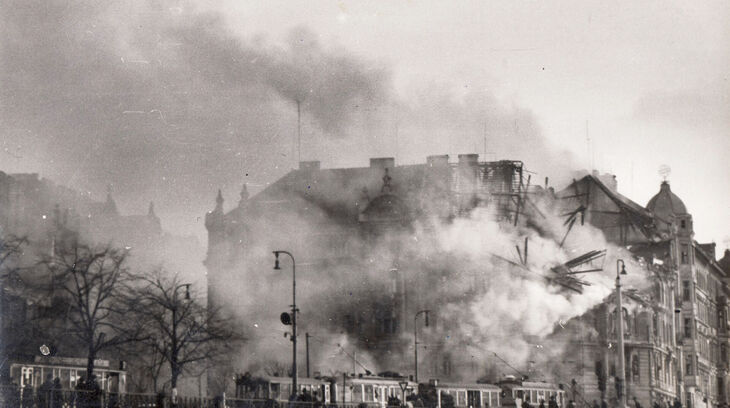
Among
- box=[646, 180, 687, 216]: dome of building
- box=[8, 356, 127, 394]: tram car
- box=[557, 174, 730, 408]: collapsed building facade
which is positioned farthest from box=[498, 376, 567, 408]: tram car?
box=[646, 180, 687, 216]: dome of building

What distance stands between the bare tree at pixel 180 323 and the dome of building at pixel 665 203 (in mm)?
46943

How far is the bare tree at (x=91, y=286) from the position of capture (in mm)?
65812

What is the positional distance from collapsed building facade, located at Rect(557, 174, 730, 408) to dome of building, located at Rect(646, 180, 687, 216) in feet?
0.34

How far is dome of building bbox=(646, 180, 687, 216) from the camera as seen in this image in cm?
10800

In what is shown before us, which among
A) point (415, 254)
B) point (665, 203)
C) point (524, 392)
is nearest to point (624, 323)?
point (415, 254)

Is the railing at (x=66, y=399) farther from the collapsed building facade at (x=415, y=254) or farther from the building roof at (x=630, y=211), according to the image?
the building roof at (x=630, y=211)

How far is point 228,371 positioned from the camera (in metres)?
85.3

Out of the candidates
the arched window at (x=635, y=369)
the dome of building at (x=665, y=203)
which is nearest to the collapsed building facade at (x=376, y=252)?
the arched window at (x=635, y=369)

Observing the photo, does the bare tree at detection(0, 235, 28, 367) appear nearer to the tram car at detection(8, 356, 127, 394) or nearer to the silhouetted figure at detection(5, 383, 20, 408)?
the tram car at detection(8, 356, 127, 394)

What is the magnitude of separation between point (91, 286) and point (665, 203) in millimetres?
64423

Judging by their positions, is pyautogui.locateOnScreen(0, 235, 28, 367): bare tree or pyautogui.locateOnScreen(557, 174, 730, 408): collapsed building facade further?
pyautogui.locateOnScreen(557, 174, 730, 408): collapsed building facade

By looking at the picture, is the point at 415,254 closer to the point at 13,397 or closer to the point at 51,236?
the point at 51,236

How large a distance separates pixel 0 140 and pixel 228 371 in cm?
2553

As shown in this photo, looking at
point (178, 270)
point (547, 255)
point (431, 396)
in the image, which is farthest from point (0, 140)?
point (547, 255)
